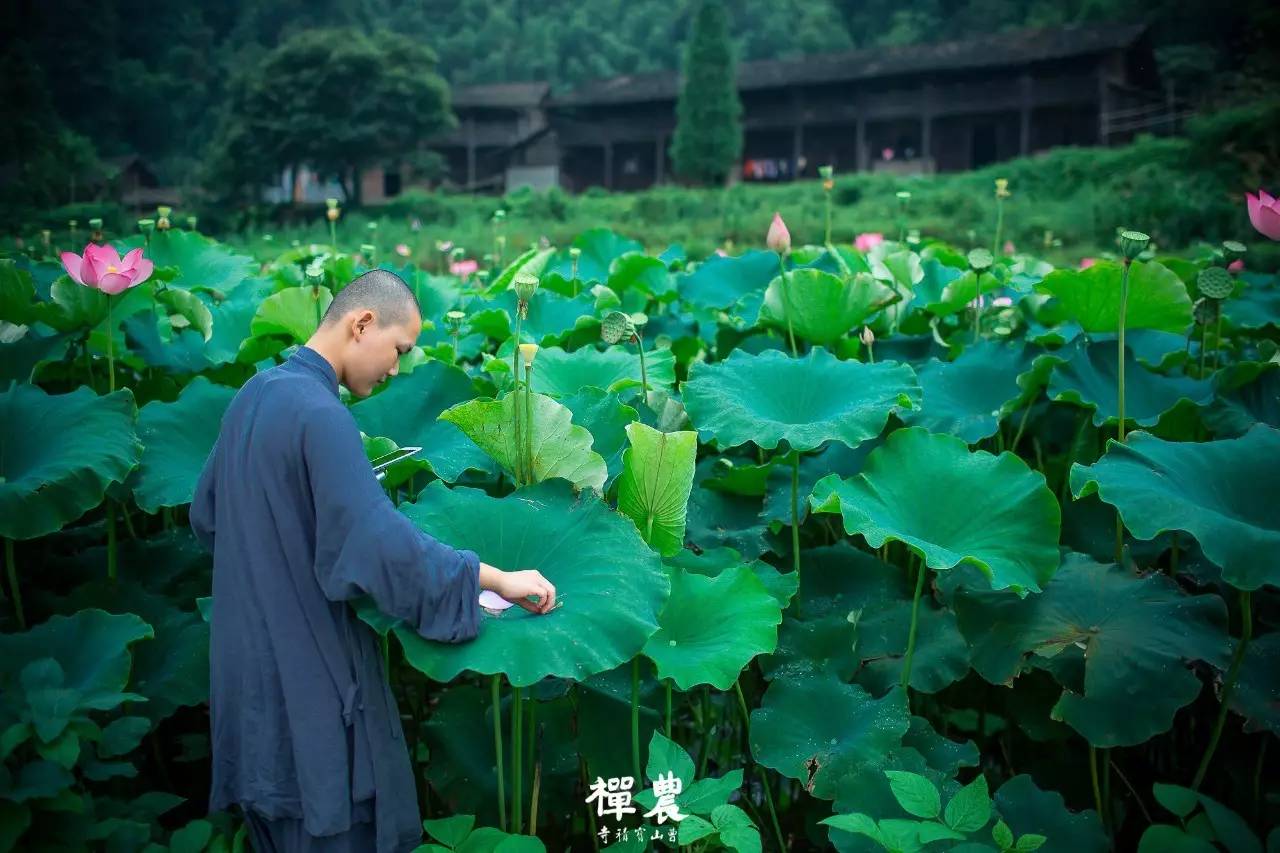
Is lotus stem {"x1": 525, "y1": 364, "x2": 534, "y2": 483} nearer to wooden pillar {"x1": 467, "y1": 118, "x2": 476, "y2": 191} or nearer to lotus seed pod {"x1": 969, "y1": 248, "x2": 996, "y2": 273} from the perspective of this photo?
lotus seed pod {"x1": 969, "y1": 248, "x2": 996, "y2": 273}

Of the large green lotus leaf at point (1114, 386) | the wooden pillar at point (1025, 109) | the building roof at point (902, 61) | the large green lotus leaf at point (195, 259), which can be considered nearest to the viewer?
the large green lotus leaf at point (1114, 386)

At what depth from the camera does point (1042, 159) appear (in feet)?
62.0

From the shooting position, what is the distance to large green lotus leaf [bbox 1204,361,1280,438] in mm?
1865

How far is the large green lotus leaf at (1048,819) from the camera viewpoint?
153 cm

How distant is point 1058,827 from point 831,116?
23.3 metres

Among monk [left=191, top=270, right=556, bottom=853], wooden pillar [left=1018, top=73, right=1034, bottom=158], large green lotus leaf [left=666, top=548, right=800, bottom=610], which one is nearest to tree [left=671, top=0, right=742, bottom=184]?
wooden pillar [left=1018, top=73, right=1034, bottom=158]

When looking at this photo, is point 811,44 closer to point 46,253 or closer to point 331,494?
point 46,253

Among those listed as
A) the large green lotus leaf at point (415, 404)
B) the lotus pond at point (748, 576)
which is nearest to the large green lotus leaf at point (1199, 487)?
the lotus pond at point (748, 576)

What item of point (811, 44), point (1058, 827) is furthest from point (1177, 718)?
point (811, 44)

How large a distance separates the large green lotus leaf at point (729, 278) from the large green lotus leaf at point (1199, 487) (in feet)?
4.55

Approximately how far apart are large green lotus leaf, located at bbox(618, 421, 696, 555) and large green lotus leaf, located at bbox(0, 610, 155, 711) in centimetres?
71

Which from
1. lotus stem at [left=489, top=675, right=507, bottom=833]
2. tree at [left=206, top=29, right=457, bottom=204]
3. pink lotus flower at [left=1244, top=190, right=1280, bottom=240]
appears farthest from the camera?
tree at [left=206, top=29, right=457, bottom=204]

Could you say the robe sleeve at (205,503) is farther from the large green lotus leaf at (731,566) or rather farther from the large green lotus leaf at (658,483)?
the large green lotus leaf at (731,566)

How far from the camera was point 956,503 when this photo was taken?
1.67 meters
